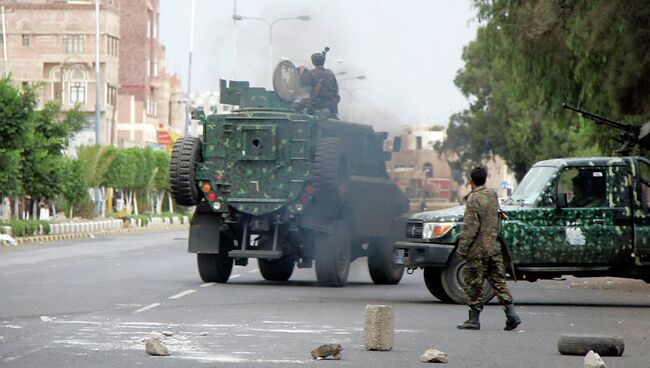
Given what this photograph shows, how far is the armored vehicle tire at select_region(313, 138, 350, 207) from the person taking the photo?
960 inches

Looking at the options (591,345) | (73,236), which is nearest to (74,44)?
(73,236)

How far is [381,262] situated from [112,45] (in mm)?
92614

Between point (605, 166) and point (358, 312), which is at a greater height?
point (605, 166)

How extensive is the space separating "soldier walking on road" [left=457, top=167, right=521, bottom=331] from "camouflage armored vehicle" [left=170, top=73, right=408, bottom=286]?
7.95 m

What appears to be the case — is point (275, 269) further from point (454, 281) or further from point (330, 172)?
point (454, 281)

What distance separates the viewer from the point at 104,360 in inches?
504

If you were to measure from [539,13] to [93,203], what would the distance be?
2003 inches

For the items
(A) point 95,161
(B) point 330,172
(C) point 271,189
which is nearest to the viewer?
(B) point 330,172

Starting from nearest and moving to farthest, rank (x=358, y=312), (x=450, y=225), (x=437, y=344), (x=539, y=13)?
1. (x=437, y=344)
2. (x=358, y=312)
3. (x=450, y=225)
4. (x=539, y=13)

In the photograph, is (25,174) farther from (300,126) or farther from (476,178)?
(476,178)

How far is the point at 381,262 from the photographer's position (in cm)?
2656

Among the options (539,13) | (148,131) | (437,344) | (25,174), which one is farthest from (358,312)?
(148,131)

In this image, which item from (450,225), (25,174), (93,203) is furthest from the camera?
(93,203)

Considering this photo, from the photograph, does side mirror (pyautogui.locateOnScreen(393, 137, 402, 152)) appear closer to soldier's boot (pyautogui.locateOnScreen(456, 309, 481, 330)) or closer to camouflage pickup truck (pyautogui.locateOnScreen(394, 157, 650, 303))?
camouflage pickup truck (pyautogui.locateOnScreen(394, 157, 650, 303))
